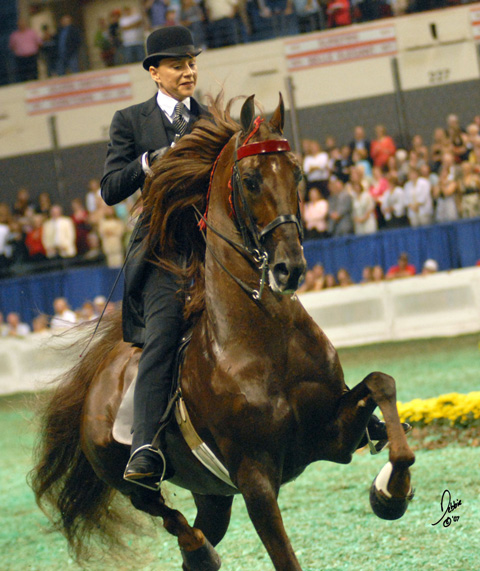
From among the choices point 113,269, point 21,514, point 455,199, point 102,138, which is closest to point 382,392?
point 21,514

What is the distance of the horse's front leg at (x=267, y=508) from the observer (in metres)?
3.59

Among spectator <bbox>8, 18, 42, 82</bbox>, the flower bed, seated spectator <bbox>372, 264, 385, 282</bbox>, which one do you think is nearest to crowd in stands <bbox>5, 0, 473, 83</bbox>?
spectator <bbox>8, 18, 42, 82</bbox>

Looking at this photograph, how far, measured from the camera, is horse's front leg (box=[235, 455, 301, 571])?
359cm

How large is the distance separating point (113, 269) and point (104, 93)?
201 inches

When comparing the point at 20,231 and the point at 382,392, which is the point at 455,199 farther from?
the point at 382,392

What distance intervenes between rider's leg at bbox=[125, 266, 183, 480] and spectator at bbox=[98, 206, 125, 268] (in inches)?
450

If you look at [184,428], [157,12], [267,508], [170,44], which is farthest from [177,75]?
[157,12]

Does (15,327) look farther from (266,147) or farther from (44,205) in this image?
(266,147)

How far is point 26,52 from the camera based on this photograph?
63.7ft

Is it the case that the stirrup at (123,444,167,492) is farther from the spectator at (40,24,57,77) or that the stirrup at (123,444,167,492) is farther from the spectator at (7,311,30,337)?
the spectator at (40,24,57,77)

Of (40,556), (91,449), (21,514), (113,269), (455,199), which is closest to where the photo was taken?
(91,449)

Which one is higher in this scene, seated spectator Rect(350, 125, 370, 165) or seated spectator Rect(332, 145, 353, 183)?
seated spectator Rect(350, 125, 370, 165)

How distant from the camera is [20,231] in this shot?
1698 centimetres

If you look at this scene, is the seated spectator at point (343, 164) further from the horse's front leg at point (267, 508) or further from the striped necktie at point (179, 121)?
the horse's front leg at point (267, 508)
